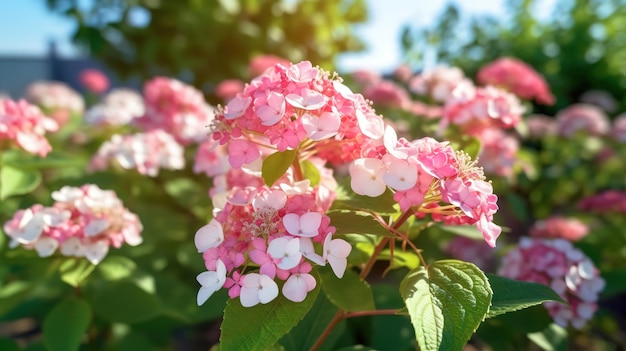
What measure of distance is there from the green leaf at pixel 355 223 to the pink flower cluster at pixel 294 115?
100 mm

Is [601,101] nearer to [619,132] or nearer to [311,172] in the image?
[619,132]

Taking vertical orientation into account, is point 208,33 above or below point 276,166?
below

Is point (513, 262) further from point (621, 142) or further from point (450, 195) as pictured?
point (621, 142)

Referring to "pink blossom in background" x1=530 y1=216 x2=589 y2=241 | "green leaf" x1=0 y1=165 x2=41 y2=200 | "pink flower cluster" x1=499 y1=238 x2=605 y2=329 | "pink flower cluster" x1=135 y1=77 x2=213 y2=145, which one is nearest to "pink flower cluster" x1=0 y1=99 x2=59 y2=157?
"green leaf" x1=0 y1=165 x2=41 y2=200

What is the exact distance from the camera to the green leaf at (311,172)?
88 cm

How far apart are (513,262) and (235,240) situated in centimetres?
74

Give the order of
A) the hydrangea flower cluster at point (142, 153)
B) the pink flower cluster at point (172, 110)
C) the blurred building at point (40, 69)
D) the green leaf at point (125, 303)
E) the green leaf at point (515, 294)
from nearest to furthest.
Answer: the green leaf at point (515, 294), the green leaf at point (125, 303), the hydrangea flower cluster at point (142, 153), the pink flower cluster at point (172, 110), the blurred building at point (40, 69)

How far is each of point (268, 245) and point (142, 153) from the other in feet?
3.30

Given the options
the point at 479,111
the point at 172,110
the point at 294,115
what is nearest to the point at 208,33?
the point at 172,110

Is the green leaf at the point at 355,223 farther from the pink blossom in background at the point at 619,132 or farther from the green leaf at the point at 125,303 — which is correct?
the pink blossom in background at the point at 619,132

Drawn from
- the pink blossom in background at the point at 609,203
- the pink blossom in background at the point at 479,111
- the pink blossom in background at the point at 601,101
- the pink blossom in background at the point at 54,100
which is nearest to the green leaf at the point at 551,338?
the pink blossom in background at the point at 479,111

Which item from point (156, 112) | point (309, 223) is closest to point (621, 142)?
point (156, 112)

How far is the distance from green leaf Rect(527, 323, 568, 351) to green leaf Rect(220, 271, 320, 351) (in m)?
0.65

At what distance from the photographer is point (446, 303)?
0.69 m
